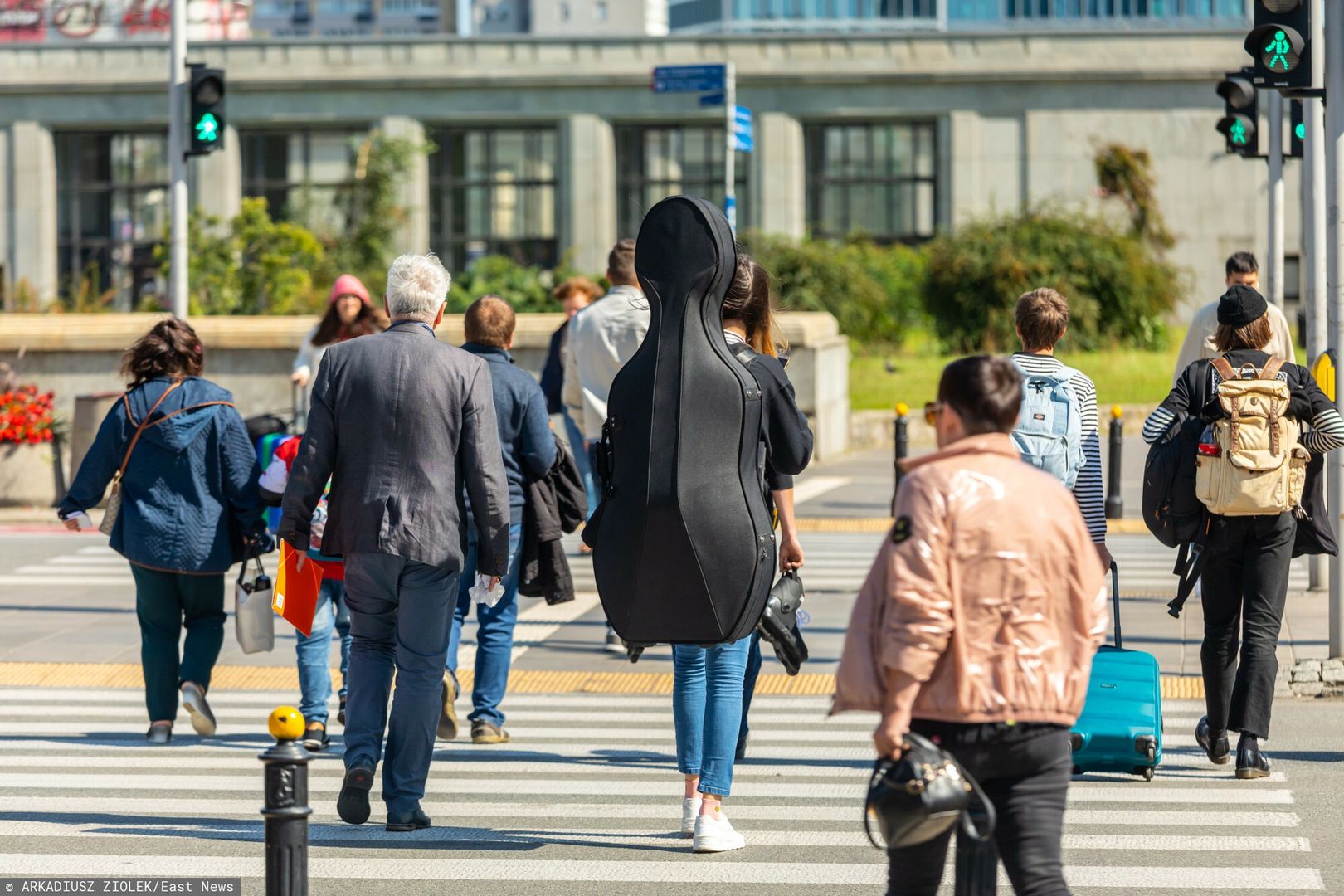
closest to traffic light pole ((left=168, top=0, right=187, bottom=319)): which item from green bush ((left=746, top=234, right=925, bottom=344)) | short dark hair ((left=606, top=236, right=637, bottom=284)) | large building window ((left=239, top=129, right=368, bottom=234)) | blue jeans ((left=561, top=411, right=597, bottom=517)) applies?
blue jeans ((left=561, top=411, right=597, bottom=517))

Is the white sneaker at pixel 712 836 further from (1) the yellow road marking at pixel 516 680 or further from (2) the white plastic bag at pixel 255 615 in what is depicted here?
(1) the yellow road marking at pixel 516 680

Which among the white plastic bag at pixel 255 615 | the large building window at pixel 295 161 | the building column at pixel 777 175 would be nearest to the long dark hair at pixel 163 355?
the white plastic bag at pixel 255 615

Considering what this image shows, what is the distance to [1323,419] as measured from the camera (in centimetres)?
742

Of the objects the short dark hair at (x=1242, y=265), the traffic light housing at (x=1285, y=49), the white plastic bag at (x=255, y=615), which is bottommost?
the white plastic bag at (x=255, y=615)

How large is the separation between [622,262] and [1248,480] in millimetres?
3786

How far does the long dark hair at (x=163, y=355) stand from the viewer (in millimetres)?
8172

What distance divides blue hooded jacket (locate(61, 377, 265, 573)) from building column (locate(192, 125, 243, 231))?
4791 cm

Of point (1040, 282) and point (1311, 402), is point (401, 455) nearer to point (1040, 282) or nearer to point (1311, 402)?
point (1311, 402)

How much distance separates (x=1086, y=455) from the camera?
6953 mm

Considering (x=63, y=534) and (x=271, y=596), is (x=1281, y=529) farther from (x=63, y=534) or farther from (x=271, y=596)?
(x=63, y=534)

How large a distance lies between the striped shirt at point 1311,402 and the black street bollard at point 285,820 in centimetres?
400

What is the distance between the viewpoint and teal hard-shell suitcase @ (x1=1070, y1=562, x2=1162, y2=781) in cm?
698

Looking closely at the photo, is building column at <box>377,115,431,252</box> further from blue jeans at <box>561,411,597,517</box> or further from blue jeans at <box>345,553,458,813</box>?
blue jeans at <box>345,553,458,813</box>

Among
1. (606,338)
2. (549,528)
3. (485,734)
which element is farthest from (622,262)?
(485,734)
